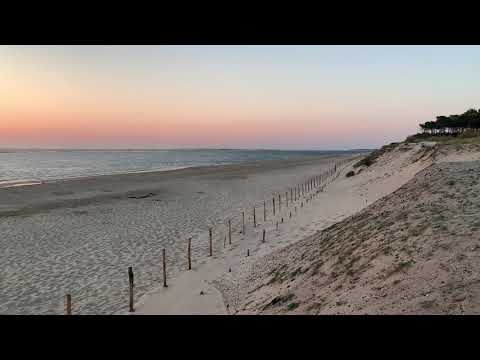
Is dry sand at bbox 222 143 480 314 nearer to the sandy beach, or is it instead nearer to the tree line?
the sandy beach

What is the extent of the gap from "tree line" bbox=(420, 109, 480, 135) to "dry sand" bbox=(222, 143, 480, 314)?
51542 millimetres

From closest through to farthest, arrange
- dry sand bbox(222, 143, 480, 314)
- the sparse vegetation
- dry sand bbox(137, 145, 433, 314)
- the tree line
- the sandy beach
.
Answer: dry sand bbox(222, 143, 480, 314) → the sparse vegetation → dry sand bbox(137, 145, 433, 314) → the sandy beach → the tree line

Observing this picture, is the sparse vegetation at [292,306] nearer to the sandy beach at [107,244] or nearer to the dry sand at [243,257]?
the dry sand at [243,257]

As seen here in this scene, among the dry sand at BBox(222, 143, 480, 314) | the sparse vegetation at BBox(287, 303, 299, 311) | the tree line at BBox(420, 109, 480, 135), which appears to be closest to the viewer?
the dry sand at BBox(222, 143, 480, 314)

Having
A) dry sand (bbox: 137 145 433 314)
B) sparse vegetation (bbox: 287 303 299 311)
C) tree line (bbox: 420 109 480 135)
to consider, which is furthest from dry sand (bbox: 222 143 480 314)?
tree line (bbox: 420 109 480 135)

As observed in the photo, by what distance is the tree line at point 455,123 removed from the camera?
59.3 m

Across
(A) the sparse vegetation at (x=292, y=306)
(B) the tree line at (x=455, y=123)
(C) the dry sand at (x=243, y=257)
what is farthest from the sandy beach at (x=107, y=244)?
(B) the tree line at (x=455, y=123)

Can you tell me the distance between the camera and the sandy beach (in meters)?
10.9

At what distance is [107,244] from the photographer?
17.0 metres

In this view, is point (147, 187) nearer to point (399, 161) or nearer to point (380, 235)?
point (399, 161)

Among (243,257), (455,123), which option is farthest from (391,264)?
(455,123)
